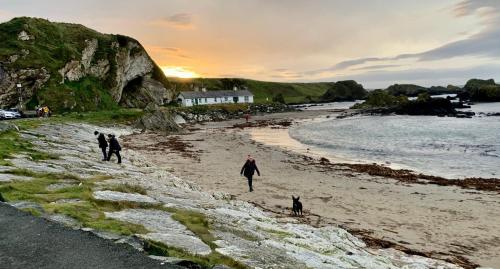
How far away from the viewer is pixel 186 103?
142 metres

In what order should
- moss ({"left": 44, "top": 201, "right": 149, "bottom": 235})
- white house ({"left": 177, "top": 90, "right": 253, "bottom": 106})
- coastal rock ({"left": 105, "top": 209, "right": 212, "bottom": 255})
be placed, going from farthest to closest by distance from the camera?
white house ({"left": 177, "top": 90, "right": 253, "bottom": 106}) < moss ({"left": 44, "top": 201, "right": 149, "bottom": 235}) < coastal rock ({"left": 105, "top": 209, "right": 212, "bottom": 255})

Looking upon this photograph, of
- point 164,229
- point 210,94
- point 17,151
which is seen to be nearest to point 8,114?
point 17,151

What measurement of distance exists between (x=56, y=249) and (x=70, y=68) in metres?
83.2

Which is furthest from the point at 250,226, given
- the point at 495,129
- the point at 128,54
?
the point at 128,54

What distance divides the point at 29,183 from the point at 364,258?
12235 millimetres

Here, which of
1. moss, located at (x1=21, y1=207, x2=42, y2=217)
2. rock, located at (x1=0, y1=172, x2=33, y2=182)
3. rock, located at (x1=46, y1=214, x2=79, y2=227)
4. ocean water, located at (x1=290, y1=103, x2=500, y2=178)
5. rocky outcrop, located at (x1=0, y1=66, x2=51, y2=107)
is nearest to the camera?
rock, located at (x1=46, y1=214, x2=79, y2=227)

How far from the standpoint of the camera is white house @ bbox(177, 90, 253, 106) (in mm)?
143312

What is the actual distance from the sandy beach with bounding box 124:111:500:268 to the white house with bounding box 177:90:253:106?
102 m

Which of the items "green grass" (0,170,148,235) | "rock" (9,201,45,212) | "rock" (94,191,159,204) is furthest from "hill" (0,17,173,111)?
"rock" (9,201,45,212)

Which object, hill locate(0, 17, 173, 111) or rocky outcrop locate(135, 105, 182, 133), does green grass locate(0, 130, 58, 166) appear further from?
hill locate(0, 17, 173, 111)

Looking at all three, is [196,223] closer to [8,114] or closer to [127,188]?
[127,188]

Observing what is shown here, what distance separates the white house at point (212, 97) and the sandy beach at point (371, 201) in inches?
4018

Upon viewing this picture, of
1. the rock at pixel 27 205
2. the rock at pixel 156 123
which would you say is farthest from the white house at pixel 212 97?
the rock at pixel 27 205

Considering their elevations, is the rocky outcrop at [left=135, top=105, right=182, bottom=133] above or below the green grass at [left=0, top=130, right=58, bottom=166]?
below
